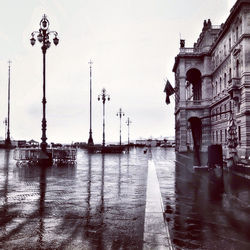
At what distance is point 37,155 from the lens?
2419 cm

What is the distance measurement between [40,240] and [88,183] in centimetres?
736

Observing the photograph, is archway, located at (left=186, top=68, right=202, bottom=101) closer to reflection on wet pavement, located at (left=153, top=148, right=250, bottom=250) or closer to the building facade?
the building facade

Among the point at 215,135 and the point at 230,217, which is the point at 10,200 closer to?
the point at 230,217

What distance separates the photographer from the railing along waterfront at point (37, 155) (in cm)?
2369

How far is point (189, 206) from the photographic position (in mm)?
8062

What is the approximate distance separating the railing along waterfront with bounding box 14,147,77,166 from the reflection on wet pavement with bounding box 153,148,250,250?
14.2 m

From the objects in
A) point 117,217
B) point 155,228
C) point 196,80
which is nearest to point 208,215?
point 155,228

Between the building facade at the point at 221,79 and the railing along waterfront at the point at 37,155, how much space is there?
9.31 m

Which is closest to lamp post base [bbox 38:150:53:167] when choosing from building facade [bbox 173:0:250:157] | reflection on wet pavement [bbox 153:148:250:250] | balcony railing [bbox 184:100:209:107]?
building facade [bbox 173:0:250:157]

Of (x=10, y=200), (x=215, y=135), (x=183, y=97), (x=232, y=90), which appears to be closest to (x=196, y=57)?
(x=183, y=97)

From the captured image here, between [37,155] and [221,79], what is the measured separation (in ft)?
104

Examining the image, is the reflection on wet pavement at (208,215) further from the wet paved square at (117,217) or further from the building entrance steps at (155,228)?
the building entrance steps at (155,228)

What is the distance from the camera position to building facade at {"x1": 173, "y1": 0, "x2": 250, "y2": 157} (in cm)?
3500

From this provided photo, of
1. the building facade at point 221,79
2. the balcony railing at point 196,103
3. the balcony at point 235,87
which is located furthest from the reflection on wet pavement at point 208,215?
the balcony railing at point 196,103
